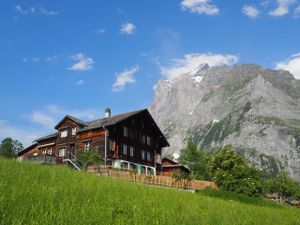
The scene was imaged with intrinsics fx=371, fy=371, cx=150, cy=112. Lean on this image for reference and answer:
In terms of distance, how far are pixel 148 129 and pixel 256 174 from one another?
19826mm

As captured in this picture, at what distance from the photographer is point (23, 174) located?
12.4 m

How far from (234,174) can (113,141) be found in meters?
19.2

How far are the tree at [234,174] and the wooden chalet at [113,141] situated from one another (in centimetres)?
1130

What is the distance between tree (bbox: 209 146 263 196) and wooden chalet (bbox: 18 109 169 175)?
11300 millimetres

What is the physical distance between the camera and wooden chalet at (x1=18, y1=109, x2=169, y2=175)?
183 feet

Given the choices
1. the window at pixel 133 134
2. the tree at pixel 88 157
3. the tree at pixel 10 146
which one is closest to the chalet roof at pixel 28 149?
the tree at pixel 10 146

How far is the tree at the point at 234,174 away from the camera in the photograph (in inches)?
2109

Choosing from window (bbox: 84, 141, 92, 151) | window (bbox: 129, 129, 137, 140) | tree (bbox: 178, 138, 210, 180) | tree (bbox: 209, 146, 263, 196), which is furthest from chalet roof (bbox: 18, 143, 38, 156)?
tree (bbox: 209, 146, 263, 196)

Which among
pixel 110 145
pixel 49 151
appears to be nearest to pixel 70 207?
pixel 110 145

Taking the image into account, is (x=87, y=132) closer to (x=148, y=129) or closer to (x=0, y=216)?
(x=148, y=129)

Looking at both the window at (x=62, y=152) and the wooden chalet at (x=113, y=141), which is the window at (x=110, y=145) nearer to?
the wooden chalet at (x=113, y=141)

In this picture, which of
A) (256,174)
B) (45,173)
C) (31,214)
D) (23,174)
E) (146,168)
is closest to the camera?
(31,214)

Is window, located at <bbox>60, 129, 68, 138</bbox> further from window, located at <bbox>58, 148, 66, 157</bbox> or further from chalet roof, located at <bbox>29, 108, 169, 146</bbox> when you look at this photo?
window, located at <bbox>58, 148, 66, 157</bbox>

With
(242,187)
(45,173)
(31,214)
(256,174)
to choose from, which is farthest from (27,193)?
(256,174)
